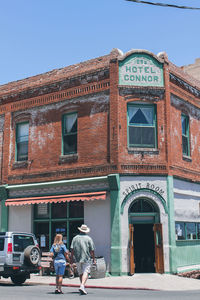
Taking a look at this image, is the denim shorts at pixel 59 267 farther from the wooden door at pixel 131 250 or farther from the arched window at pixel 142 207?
the arched window at pixel 142 207

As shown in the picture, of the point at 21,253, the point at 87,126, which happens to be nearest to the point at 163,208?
the point at 87,126

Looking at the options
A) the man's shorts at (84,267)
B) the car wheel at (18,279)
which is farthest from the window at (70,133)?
the man's shorts at (84,267)

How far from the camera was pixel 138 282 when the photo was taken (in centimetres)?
1441

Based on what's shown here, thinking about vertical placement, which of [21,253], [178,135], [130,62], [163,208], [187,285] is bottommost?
[187,285]

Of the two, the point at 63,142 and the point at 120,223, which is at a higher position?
the point at 63,142

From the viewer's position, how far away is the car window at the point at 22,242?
1364cm

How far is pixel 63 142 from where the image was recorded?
19.1 meters

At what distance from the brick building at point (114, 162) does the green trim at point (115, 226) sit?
39 mm

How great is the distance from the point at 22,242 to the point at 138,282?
419 centimetres

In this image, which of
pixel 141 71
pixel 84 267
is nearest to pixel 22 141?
pixel 141 71

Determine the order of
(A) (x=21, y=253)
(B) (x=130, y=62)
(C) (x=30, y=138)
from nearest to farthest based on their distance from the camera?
1. (A) (x=21, y=253)
2. (B) (x=130, y=62)
3. (C) (x=30, y=138)

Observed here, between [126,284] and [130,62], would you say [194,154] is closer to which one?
[130,62]

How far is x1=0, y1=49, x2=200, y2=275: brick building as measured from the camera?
17.0 metres

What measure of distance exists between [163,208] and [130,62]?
634 cm
